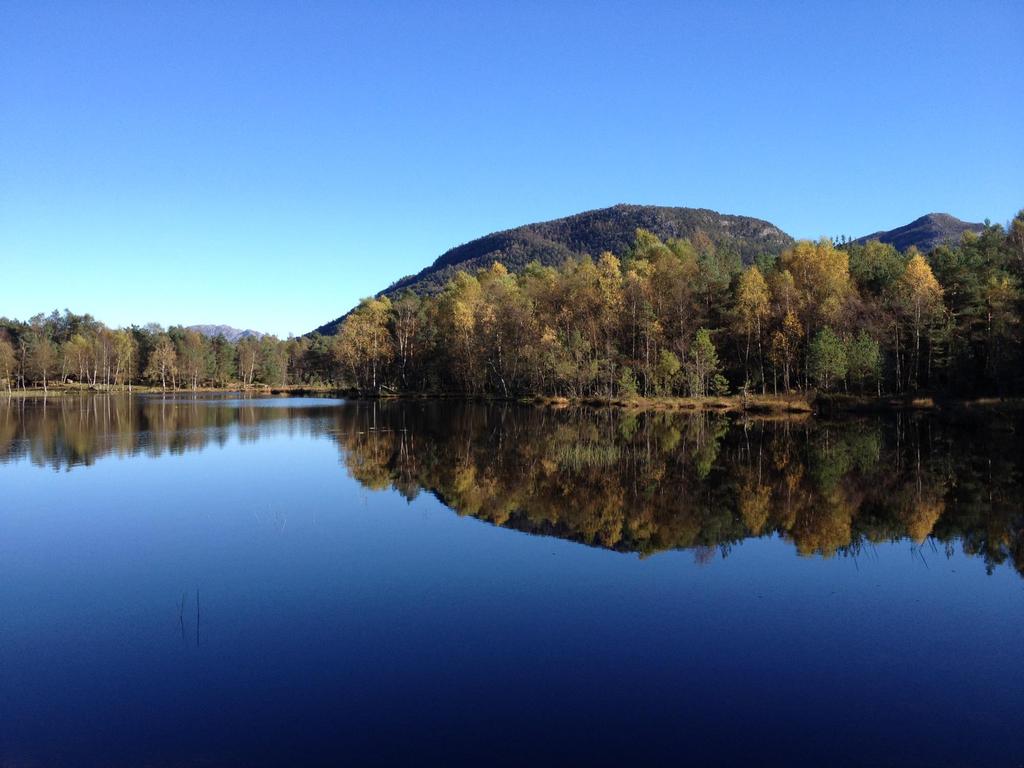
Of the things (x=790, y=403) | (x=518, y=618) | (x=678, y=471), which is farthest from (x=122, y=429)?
(x=790, y=403)

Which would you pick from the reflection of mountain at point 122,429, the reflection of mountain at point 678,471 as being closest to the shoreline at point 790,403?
the reflection of mountain at point 678,471

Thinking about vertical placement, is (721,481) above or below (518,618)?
above

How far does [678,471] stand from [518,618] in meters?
14.2

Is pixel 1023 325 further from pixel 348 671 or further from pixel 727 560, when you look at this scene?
pixel 348 671

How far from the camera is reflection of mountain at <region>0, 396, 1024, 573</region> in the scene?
15.4m

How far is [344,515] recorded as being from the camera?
1767cm

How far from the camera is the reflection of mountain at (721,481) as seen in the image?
49.9 ft

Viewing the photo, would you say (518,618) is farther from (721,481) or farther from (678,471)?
(678,471)

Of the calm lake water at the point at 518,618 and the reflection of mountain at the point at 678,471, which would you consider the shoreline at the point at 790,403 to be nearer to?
the reflection of mountain at the point at 678,471

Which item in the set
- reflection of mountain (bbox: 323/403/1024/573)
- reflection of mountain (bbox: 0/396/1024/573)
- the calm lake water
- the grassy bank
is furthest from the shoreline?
the grassy bank

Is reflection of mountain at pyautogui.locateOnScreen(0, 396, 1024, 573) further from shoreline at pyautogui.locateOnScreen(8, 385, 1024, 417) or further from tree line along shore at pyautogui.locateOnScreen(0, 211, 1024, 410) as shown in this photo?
tree line along shore at pyautogui.locateOnScreen(0, 211, 1024, 410)

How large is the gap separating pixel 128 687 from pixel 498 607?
5034 mm

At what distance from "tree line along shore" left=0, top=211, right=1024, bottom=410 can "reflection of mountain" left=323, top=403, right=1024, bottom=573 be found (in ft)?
41.2

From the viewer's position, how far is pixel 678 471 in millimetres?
23203
